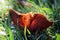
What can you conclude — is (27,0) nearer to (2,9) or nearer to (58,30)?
(2,9)

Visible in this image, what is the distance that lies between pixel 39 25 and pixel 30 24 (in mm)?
39

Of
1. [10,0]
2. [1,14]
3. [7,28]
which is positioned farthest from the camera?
[10,0]

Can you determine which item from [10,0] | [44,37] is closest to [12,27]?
[44,37]

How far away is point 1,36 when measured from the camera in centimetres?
79

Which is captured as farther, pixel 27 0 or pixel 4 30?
pixel 27 0

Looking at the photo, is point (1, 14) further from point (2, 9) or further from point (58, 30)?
point (58, 30)

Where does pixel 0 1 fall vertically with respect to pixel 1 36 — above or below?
above

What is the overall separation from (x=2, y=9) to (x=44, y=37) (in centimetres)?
31

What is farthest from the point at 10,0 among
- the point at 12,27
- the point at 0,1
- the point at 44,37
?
the point at 44,37

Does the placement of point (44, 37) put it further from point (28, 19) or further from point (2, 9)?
point (2, 9)

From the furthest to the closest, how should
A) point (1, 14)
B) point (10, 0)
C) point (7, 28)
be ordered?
point (10, 0), point (1, 14), point (7, 28)

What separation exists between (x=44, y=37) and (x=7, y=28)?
16 centimetres

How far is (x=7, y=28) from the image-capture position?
0.75 m

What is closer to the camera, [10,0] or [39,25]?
[39,25]
